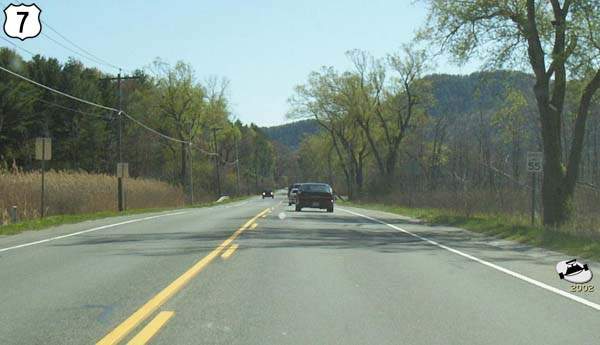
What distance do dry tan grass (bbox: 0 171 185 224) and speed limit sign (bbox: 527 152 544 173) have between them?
61.7 ft

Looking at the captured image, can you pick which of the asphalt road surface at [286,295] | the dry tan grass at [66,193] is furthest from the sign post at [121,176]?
the asphalt road surface at [286,295]

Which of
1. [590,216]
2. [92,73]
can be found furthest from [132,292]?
[92,73]

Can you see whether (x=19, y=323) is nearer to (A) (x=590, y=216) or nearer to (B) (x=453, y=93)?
(A) (x=590, y=216)

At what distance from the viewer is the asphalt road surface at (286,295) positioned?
23.2 ft

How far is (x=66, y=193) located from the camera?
35.8 m

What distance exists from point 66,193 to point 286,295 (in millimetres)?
28975

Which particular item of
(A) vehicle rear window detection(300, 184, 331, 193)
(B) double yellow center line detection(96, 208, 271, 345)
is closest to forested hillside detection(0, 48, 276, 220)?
(A) vehicle rear window detection(300, 184, 331, 193)

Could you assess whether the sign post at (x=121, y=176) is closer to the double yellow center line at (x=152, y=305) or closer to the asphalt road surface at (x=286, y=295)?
the asphalt road surface at (x=286, y=295)

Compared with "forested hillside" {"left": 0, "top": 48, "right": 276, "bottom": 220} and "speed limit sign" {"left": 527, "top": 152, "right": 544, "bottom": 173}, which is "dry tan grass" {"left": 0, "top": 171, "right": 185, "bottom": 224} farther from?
"speed limit sign" {"left": 527, "top": 152, "right": 544, "bottom": 173}

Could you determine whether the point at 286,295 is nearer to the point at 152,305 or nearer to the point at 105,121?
the point at 152,305

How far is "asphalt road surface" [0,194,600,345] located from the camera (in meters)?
7.07

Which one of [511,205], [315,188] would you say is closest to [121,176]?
[315,188]

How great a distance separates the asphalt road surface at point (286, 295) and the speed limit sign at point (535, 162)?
21.5 feet

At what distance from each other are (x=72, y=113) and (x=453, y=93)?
174ft
